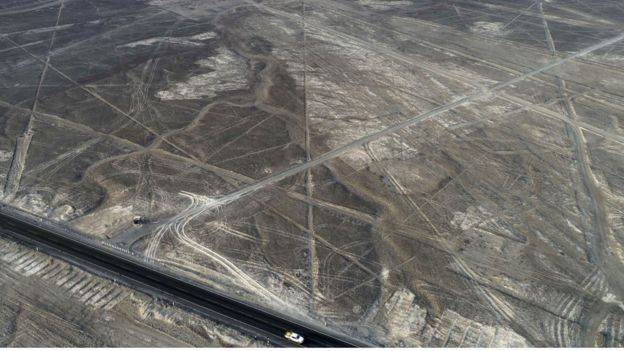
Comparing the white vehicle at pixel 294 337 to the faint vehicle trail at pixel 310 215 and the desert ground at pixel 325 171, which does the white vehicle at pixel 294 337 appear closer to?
the desert ground at pixel 325 171

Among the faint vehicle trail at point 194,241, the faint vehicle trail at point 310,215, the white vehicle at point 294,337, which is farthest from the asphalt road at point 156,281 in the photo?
the faint vehicle trail at point 310,215

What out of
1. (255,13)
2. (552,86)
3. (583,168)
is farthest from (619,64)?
(255,13)

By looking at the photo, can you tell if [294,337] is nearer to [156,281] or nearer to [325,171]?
[156,281]

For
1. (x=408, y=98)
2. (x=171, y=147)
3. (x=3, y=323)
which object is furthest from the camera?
(x=408, y=98)

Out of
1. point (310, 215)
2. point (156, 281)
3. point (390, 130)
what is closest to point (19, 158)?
point (156, 281)

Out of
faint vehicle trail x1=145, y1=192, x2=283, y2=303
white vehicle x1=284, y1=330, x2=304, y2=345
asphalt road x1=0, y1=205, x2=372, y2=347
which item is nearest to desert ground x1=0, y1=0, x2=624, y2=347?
faint vehicle trail x1=145, y1=192, x2=283, y2=303

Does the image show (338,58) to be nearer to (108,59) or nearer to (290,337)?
(108,59)
